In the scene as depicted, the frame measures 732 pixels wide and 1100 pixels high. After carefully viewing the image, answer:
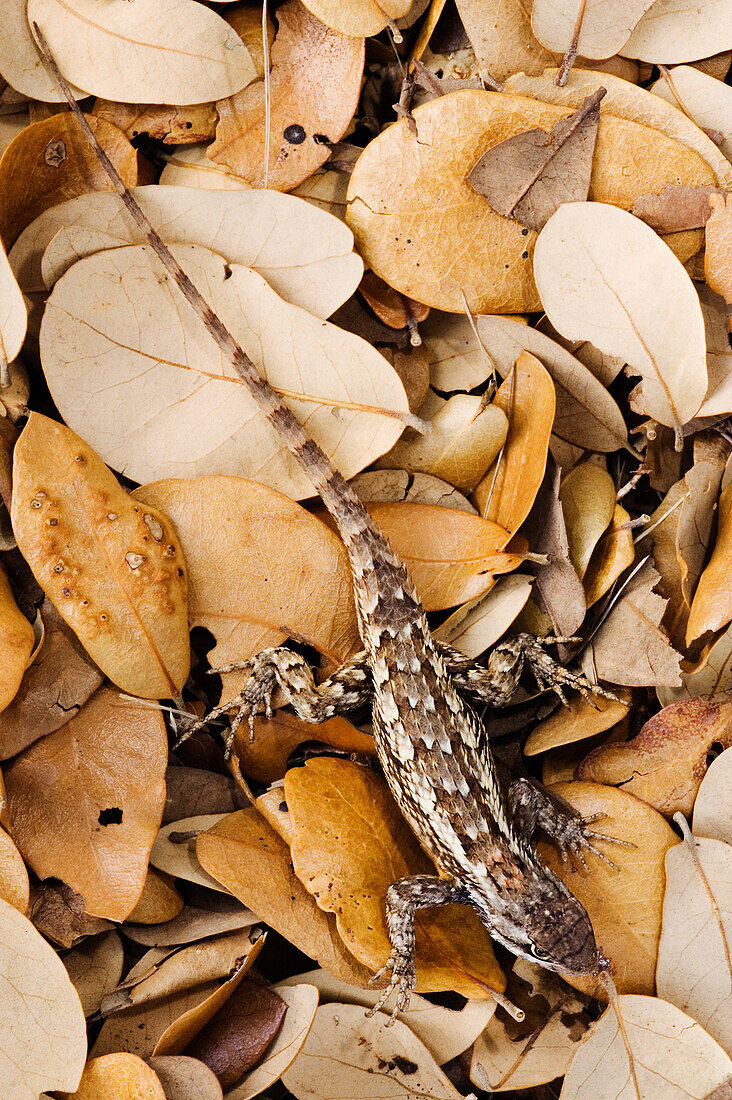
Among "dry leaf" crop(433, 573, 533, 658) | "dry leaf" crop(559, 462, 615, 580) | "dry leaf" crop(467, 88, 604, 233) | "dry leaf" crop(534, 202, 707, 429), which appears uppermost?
"dry leaf" crop(467, 88, 604, 233)

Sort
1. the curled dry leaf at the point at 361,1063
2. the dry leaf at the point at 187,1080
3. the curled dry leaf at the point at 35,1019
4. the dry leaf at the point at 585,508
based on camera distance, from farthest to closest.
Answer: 1. the dry leaf at the point at 585,508
2. the curled dry leaf at the point at 361,1063
3. the dry leaf at the point at 187,1080
4. the curled dry leaf at the point at 35,1019

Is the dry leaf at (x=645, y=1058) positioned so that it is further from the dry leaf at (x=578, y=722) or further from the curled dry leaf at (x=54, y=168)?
the curled dry leaf at (x=54, y=168)

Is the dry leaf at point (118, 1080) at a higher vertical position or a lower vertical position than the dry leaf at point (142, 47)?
lower

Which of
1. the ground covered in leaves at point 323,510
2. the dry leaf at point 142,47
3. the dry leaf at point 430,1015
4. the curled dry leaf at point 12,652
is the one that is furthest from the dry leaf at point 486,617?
the dry leaf at point 142,47

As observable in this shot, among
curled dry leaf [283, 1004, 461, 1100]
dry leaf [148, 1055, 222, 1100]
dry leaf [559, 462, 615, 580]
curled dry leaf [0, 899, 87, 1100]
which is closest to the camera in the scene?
curled dry leaf [0, 899, 87, 1100]

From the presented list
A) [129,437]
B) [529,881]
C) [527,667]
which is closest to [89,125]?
[129,437]

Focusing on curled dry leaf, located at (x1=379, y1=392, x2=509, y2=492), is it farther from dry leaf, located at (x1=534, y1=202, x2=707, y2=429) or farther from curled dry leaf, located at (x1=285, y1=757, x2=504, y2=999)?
curled dry leaf, located at (x1=285, y1=757, x2=504, y2=999)

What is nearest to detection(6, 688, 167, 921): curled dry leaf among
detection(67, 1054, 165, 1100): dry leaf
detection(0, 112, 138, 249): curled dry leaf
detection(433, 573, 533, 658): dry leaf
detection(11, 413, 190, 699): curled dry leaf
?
detection(11, 413, 190, 699): curled dry leaf
